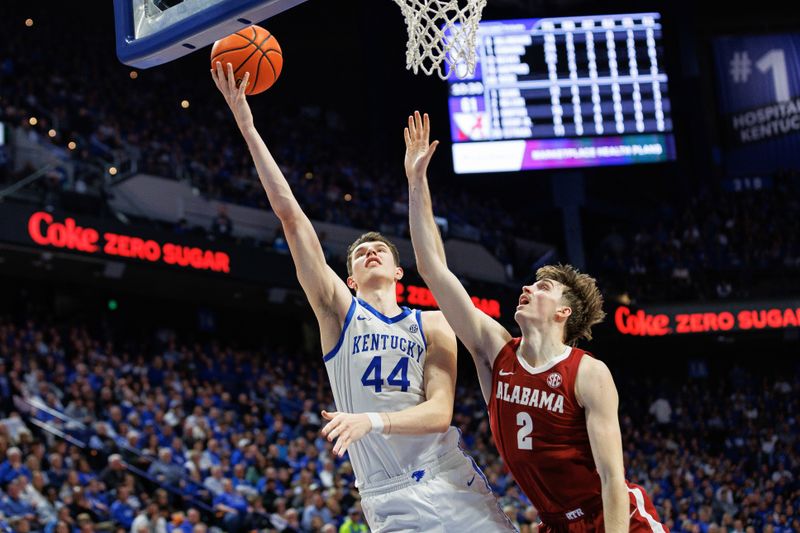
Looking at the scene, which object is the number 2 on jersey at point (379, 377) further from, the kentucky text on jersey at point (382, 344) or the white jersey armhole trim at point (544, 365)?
the white jersey armhole trim at point (544, 365)

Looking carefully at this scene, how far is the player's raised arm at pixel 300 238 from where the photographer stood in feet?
14.9

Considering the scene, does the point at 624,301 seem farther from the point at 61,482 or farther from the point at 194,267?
the point at 61,482

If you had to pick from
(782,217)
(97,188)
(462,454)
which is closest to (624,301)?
(782,217)

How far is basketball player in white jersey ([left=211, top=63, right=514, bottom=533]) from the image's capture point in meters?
4.38

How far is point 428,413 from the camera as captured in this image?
170 inches

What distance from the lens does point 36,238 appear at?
50.4 ft

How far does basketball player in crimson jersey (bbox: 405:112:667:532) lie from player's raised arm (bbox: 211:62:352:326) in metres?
0.41

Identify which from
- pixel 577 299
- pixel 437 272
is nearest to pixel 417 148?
pixel 437 272

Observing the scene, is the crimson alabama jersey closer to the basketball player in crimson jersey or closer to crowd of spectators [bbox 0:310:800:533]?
the basketball player in crimson jersey

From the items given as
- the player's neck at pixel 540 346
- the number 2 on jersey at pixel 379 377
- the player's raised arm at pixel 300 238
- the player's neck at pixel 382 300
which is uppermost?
the player's raised arm at pixel 300 238

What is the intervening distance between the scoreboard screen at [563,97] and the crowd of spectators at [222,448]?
4.98 metres

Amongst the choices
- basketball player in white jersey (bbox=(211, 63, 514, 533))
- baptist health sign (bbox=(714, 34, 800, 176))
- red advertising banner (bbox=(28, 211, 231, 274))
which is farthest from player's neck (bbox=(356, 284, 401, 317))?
baptist health sign (bbox=(714, 34, 800, 176))

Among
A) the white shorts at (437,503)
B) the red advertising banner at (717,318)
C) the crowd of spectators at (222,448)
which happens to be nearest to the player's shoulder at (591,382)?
the white shorts at (437,503)

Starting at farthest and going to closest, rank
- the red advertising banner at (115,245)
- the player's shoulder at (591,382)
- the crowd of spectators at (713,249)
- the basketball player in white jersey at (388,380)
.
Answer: the crowd of spectators at (713,249)
the red advertising banner at (115,245)
the basketball player in white jersey at (388,380)
the player's shoulder at (591,382)
